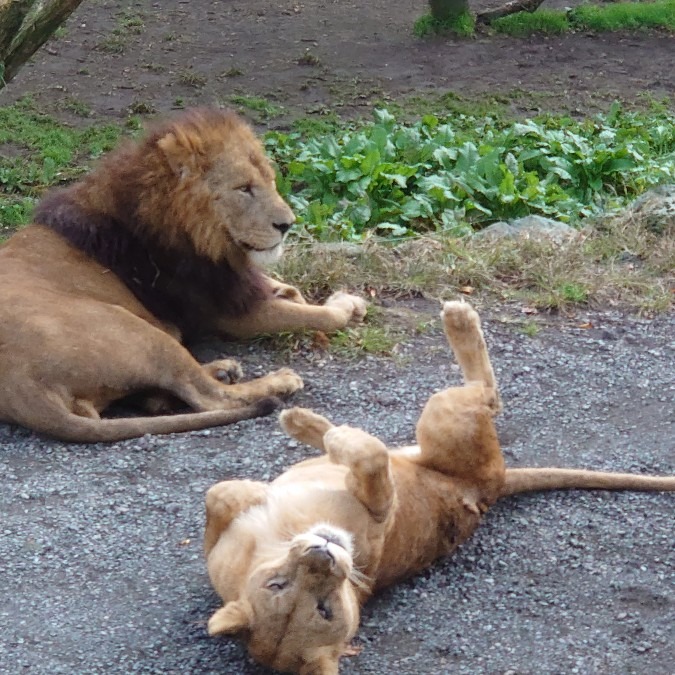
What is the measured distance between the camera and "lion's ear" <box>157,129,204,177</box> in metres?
5.05

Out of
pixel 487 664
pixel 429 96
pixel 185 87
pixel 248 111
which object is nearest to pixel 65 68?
pixel 185 87

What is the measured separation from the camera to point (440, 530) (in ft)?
11.9

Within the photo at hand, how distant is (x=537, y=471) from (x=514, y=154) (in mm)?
4314

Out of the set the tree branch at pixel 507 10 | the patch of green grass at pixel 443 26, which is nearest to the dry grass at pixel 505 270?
the patch of green grass at pixel 443 26

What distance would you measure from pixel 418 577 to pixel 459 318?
3.25 feet

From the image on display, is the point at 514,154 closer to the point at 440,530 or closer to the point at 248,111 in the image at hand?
the point at 248,111

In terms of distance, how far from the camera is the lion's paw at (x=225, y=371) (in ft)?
16.5

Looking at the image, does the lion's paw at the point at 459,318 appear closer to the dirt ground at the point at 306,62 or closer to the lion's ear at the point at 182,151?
the lion's ear at the point at 182,151

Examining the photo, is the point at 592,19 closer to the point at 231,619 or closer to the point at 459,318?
the point at 459,318

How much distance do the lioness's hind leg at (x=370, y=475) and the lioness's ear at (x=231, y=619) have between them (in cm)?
51

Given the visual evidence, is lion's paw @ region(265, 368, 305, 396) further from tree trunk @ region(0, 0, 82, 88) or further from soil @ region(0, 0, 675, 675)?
tree trunk @ region(0, 0, 82, 88)

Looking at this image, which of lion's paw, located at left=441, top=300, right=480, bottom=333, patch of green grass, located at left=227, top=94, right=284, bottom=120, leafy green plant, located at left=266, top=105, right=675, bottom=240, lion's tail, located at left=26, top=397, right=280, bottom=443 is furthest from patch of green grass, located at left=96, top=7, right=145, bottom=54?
lion's paw, located at left=441, top=300, right=480, bottom=333

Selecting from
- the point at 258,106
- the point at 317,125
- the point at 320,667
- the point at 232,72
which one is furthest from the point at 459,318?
the point at 232,72

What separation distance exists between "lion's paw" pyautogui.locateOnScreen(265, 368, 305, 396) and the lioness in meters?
0.91
